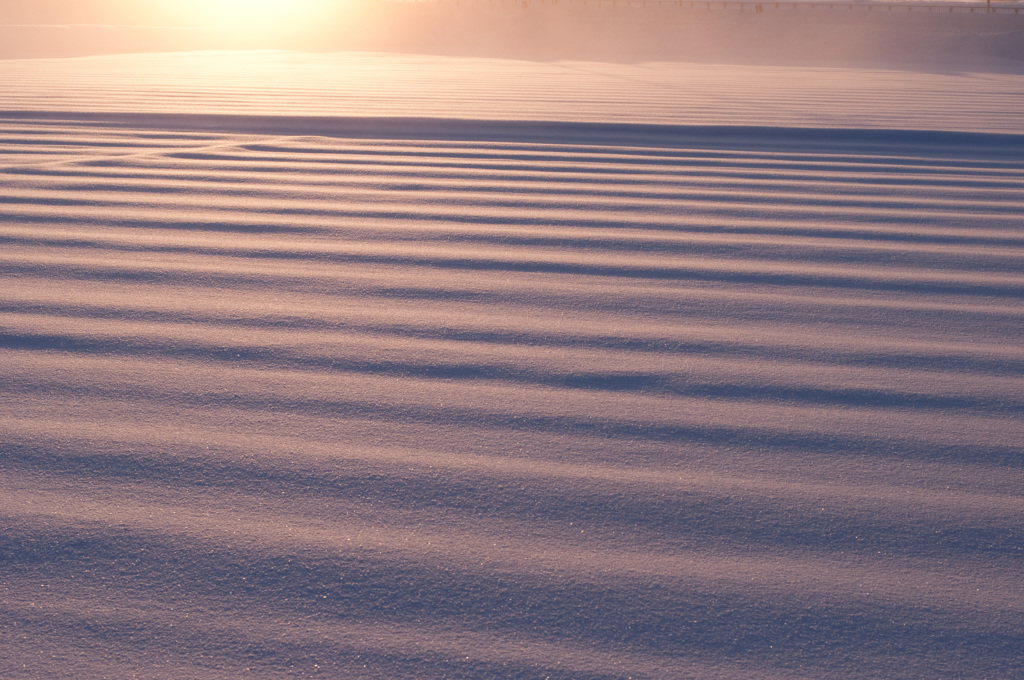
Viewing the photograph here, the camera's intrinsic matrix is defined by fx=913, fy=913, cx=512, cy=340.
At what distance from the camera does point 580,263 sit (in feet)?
8.90

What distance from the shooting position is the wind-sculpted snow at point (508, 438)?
1.21 metres

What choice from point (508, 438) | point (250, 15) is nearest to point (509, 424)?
point (508, 438)

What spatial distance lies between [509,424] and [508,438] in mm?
53

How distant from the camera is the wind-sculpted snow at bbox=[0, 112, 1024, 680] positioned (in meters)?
1.21

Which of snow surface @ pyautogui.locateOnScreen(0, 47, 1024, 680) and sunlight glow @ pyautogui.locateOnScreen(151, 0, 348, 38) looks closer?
snow surface @ pyautogui.locateOnScreen(0, 47, 1024, 680)

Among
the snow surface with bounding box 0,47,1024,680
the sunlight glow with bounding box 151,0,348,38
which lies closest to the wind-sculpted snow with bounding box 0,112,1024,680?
the snow surface with bounding box 0,47,1024,680

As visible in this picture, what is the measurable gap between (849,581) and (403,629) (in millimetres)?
638

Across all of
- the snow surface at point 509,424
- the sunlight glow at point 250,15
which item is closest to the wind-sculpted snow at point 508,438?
the snow surface at point 509,424

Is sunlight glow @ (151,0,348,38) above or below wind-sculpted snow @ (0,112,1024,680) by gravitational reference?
above

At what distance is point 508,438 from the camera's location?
1.69 m

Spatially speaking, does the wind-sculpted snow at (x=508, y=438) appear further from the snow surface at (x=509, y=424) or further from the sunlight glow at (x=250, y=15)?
the sunlight glow at (x=250, y=15)

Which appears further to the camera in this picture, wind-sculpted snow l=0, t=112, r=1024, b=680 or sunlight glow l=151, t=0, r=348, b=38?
sunlight glow l=151, t=0, r=348, b=38

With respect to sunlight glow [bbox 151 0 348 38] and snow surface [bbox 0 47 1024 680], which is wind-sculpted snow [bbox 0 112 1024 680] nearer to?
snow surface [bbox 0 47 1024 680]

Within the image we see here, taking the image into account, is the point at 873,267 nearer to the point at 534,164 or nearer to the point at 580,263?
the point at 580,263
